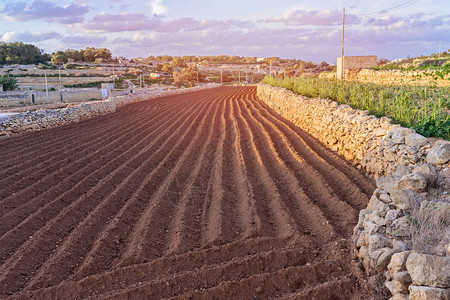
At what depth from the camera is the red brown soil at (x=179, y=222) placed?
4367 millimetres

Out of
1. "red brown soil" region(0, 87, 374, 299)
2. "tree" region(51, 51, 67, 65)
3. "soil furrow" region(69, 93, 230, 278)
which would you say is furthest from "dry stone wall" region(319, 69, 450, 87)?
"tree" region(51, 51, 67, 65)

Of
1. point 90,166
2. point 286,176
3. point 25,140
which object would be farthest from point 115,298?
point 25,140

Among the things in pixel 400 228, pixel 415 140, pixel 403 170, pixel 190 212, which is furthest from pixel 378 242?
pixel 190 212

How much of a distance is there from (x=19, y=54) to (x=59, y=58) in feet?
27.2

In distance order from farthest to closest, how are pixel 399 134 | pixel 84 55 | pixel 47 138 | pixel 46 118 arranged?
pixel 84 55, pixel 46 118, pixel 47 138, pixel 399 134

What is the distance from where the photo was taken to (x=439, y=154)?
5348 mm

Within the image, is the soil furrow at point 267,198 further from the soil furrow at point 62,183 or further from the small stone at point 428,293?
the soil furrow at point 62,183

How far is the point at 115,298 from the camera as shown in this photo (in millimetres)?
4145

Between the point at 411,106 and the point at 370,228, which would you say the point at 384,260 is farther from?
the point at 411,106

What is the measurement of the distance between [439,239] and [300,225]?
228cm

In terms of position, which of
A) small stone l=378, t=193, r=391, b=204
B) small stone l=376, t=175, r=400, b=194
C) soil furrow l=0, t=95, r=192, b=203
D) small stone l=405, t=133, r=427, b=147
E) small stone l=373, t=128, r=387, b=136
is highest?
small stone l=405, t=133, r=427, b=147

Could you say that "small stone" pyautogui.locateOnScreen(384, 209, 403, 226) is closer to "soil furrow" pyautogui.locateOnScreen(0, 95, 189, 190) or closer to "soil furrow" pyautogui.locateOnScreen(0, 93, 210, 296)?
"soil furrow" pyautogui.locateOnScreen(0, 93, 210, 296)

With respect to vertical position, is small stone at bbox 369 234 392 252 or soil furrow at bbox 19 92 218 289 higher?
small stone at bbox 369 234 392 252

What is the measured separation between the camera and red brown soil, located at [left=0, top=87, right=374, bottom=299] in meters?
4.37
